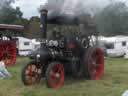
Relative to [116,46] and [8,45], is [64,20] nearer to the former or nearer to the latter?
[8,45]

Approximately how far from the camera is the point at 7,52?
15.1 metres

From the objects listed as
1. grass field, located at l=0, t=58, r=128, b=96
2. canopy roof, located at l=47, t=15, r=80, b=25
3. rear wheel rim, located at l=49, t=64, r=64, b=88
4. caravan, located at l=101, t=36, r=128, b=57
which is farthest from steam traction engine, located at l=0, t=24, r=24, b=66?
caravan, located at l=101, t=36, r=128, b=57

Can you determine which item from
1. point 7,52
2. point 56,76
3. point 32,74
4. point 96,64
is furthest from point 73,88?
point 7,52

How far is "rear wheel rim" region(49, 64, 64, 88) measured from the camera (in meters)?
8.34

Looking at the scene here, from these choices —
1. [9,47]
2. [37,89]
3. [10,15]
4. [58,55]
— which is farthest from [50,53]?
[10,15]

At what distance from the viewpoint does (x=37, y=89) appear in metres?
8.13

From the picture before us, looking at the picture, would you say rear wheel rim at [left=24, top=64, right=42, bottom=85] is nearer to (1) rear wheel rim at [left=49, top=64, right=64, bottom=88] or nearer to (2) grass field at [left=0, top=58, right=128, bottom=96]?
(2) grass field at [left=0, top=58, right=128, bottom=96]

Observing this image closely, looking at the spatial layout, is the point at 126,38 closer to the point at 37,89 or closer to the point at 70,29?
the point at 70,29

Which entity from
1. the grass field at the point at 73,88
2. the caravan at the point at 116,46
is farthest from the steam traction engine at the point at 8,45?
the caravan at the point at 116,46

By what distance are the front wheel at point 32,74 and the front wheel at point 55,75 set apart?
0.56m

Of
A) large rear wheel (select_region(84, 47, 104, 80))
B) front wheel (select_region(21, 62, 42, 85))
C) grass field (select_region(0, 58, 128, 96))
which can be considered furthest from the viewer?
large rear wheel (select_region(84, 47, 104, 80))

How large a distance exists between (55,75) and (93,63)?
183cm

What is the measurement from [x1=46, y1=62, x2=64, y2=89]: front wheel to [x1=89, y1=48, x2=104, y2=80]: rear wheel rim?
1.29 m

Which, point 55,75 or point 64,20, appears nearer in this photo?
point 55,75
